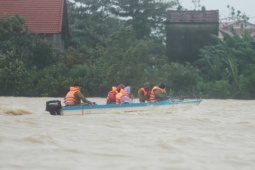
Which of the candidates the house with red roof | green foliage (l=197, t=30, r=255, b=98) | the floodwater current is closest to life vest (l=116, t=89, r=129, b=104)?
the floodwater current

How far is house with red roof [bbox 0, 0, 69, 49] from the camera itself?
31391mm

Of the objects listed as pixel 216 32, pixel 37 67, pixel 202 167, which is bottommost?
pixel 202 167

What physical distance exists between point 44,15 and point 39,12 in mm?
522

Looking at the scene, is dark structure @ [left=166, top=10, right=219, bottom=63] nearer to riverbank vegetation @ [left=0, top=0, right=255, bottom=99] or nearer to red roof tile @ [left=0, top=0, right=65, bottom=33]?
riverbank vegetation @ [left=0, top=0, right=255, bottom=99]

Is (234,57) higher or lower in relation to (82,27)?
lower

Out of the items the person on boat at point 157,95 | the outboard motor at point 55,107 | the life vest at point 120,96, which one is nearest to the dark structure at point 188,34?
the person on boat at point 157,95

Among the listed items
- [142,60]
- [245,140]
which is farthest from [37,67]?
[245,140]

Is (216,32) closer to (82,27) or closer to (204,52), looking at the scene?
(204,52)

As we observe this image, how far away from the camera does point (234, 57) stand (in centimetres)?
2814

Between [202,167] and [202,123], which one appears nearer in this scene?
[202,167]

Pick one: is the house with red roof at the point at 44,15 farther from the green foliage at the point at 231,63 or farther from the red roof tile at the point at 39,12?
the green foliage at the point at 231,63

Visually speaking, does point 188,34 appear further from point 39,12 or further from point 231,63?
point 39,12

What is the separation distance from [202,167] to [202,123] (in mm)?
6145

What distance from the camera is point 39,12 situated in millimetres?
32750
